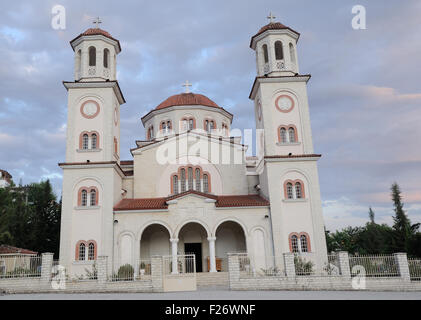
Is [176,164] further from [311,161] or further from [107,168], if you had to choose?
[311,161]

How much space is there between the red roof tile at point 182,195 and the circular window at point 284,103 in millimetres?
6347

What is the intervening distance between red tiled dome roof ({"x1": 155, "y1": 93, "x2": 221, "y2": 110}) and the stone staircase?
52.2ft

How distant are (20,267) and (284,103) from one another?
18.7m

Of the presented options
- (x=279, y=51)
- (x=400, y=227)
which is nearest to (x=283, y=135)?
(x=279, y=51)

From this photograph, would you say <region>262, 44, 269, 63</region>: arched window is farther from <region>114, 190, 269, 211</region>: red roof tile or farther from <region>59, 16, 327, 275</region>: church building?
<region>114, 190, 269, 211</region>: red roof tile

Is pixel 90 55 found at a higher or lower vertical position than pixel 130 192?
higher

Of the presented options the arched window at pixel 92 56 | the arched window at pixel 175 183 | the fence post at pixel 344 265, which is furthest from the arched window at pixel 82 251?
the fence post at pixel 344 265

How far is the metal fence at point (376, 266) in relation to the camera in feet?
58.5

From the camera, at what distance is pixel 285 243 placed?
23.1 metres

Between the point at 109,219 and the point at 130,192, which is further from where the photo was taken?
the point at 130,192

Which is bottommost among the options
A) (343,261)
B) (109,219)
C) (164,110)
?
(343,261)
